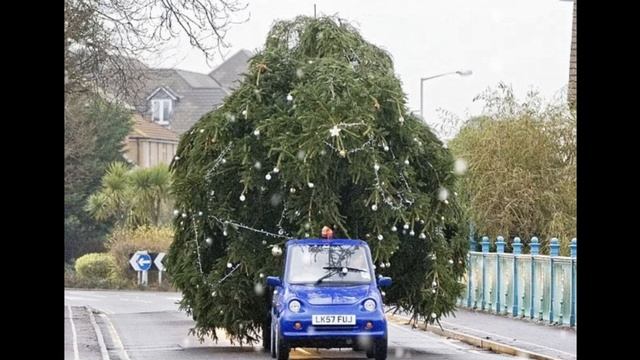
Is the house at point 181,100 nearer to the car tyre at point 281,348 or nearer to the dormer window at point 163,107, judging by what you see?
the dormer window at point 163,107

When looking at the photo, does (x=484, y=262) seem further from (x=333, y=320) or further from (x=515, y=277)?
(x=333, y=320)

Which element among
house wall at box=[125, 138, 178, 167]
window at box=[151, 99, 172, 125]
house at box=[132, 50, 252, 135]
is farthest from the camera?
window at box=[151, 99, 172, 125]

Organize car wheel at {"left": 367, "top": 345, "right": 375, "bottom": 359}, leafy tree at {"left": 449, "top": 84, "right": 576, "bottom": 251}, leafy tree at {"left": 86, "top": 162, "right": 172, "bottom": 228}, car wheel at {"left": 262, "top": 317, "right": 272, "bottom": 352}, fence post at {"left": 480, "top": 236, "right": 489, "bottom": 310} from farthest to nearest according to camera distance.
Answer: leafy tree at {"left": 86, "top": 162, "right": 172, "bottom": 228}
leafy tree at {"left": 449, "top": 84, "right": 576, "bottom": 251}
fence post at {"left": 480, "top": 236, "right": 489, "bottom": 310}
car wheel at {"left": 262, "top": 317, "right": 272, "bottom": 352}
car wheel at {"left": 367, "top": 345, "right": 375, "bottom": 359}

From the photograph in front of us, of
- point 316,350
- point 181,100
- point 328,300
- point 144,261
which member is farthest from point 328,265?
point 181,100

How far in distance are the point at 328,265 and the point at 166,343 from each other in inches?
208

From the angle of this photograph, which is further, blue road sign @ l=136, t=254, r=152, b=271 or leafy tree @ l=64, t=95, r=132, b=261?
leafy tree @ l=64, t=95, r=132, b=261

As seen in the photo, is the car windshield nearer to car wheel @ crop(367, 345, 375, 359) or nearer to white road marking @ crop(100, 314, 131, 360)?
car wheel @ crop(367, 345, 375, 359)

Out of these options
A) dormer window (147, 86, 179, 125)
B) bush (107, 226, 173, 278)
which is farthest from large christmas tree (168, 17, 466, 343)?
dormer window (147, 86, 179, 125)

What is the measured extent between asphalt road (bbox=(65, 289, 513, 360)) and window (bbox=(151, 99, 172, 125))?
60089 millimetres

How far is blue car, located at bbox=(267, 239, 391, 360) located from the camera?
18781 mm

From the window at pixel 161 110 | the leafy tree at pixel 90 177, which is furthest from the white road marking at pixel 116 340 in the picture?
the window at pixel 161 110

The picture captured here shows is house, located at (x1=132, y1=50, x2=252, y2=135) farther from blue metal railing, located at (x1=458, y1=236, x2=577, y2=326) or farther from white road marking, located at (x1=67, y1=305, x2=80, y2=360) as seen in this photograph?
white road marking, located at (x1=67, y1=305, x2=80, y2=360)

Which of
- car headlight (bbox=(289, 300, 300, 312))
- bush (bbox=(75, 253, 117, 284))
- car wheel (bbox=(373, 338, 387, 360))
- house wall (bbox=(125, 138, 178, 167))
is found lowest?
bush (bbox=(75, 253, 117, 284))

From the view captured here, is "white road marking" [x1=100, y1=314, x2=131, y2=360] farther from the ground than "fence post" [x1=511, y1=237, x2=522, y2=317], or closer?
closer
